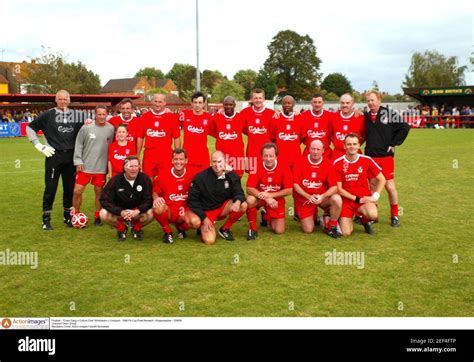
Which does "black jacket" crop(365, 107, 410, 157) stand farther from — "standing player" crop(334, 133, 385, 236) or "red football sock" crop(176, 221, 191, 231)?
"red football sock" crop(176, 221, 191, 231)

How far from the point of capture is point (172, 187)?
22.4 ft

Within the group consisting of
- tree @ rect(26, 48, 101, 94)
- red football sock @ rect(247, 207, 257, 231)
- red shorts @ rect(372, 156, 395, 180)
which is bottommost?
red football sock @ rect(247, 207, 257, 231)

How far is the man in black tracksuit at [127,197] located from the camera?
6.48 m

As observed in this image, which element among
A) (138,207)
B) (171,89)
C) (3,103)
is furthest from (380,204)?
(171,89)

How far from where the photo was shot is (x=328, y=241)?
255 inches

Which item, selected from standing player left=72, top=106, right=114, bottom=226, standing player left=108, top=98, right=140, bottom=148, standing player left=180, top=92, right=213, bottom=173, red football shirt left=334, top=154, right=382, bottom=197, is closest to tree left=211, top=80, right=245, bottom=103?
standing player left=180, top=92, right=213, bottom=173

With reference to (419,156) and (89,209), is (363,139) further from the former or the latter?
(419,156)

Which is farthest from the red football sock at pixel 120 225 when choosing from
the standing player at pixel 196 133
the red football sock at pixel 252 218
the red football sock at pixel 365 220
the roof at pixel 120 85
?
the roof at pixel 120 85

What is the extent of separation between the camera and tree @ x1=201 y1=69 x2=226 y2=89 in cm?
9781

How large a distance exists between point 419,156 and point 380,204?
9.15 meters

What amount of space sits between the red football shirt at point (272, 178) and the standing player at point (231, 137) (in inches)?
33.9

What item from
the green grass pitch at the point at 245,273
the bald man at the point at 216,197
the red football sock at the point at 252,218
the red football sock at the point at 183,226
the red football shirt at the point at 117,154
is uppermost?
the red football shirt at the point at 117,154

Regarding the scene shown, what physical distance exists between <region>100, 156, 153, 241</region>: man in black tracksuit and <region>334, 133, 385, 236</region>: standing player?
288 centimetres

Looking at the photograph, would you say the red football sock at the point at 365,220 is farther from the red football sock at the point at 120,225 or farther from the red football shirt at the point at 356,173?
the red football sock at the point at 120,225
